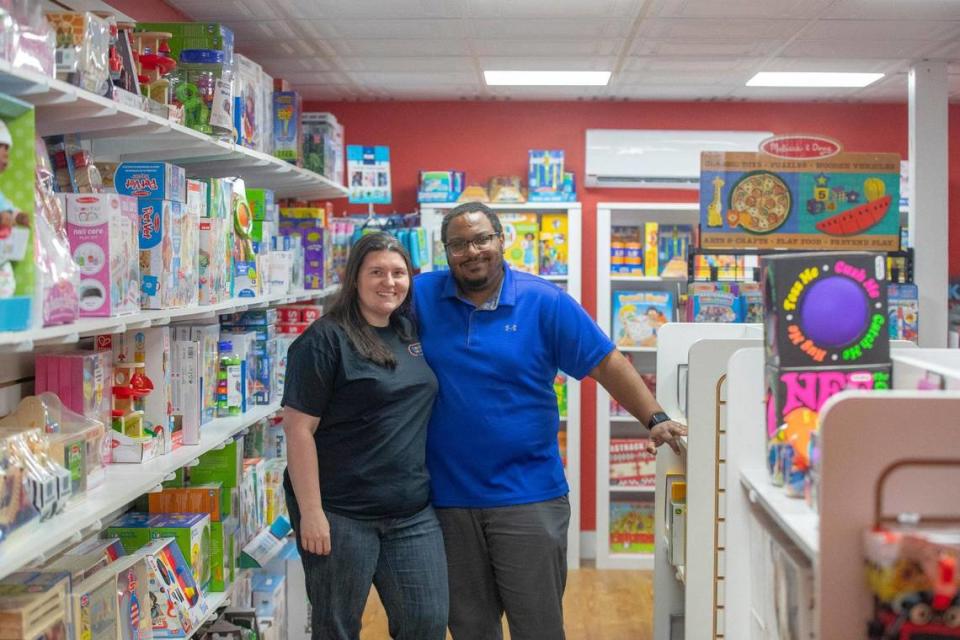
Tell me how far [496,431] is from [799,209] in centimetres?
165

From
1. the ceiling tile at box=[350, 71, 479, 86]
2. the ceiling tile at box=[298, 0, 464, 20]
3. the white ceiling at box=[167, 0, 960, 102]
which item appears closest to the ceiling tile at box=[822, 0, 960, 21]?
the white ceiling at box=[167, 0, 960, 102]

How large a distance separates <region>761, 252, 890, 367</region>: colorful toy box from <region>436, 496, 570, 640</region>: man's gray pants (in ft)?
4.45

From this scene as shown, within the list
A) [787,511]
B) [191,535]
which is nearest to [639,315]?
[191,535]

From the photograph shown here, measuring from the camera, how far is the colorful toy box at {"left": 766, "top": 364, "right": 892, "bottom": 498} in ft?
6.16

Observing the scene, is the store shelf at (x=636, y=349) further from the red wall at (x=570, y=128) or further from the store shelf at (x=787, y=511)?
the store shelf at (x=787, y=511)

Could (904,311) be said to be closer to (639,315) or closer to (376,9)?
(639,315)

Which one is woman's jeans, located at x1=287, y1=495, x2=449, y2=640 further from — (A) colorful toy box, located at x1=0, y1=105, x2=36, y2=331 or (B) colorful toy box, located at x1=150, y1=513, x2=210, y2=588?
(A) colorful toy box, located at x1=0, y1=105, x2=36, y2=331

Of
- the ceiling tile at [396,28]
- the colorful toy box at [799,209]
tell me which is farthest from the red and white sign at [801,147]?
the ceiling tile at [396,28]

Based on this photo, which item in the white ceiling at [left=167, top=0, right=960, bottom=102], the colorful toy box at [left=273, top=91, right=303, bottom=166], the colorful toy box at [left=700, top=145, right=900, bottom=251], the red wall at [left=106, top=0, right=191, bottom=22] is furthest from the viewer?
the colorful toy box at [left=273, top=91, right=303, bottom=166]

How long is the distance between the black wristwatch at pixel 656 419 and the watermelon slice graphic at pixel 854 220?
4.09 feet

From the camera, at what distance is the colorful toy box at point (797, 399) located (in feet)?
6.16

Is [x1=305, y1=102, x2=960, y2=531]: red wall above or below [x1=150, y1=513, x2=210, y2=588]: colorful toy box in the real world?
above

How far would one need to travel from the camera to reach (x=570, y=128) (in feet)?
22.2

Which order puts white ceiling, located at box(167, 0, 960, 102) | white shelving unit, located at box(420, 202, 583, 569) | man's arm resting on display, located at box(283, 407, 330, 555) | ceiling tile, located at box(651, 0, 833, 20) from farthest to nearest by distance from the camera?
white shelving unit, located at box(420, 202, 583, 569) → white ceiling, located at box(167, 0, 960, 102) → ceiling tile, located at box(651, 0, 833, 20) → man's arm resting on display, located at box(283, 407, 330, 555)
